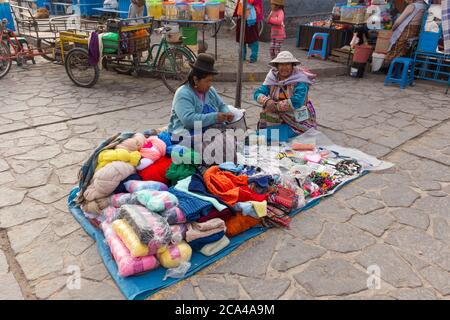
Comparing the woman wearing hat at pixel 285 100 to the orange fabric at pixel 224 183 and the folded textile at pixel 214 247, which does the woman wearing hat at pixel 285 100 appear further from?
the folded textile at pixel 214 247

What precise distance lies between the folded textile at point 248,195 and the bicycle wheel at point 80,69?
5077mm

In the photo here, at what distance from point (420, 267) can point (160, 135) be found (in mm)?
2863

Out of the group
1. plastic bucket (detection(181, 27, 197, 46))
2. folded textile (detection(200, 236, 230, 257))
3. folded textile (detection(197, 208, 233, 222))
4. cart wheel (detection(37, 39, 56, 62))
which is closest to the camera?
folded textile (detection(200, 236, 230, 257))

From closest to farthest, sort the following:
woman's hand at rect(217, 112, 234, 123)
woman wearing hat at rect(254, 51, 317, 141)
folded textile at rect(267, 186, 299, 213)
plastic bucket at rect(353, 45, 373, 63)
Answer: folded textile at rect(267, 186, 299, 213) < woman's hand at rect(217, 112, 234, 123) < woman wearing hat at rect(254, 51, 317, 141) < plastic bucket at rect(353, 45, 373, 63)

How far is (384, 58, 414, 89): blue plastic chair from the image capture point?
827cm

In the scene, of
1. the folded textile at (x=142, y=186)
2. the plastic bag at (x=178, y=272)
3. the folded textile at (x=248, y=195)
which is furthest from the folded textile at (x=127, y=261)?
the folded textile at (x=248, y=195)

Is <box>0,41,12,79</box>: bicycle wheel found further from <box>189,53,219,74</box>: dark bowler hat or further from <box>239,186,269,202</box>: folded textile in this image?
<box>239,186,269,202</box>: folded textile

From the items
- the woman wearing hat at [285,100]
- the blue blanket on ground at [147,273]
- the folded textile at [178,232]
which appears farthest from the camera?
the woman wearing hat at [285,100]

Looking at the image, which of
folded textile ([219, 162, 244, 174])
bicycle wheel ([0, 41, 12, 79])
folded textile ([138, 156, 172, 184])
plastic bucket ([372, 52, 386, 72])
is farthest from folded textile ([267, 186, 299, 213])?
bicycle wheel ([0, 41, 12, 79])

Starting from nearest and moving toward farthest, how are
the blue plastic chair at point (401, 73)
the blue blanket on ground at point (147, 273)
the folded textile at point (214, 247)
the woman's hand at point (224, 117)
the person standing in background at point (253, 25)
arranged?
the blue blanket on ground at point (147, 273)
the folded textile at point (214, 247)
the woman's hand at point (224, 117)
the blue plastic chair at point (401, 73)
the person standing in background at point (253, 25)

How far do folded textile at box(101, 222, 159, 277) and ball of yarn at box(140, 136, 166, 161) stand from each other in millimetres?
1037

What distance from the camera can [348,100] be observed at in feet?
24.2

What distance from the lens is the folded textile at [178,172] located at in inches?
147

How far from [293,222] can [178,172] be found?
1.22m
